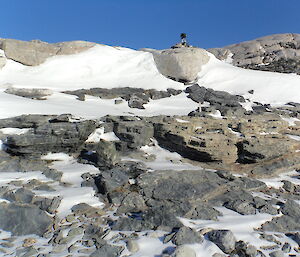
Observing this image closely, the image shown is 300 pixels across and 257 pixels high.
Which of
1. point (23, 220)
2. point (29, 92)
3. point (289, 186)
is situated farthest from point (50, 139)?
point (29, 92)

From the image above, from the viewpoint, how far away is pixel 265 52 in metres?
54.0

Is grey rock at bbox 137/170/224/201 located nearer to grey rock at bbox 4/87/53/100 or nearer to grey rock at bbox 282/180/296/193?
grey rock at bbox 282/180/296/193

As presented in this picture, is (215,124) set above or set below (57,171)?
above

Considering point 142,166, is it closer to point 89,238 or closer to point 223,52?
point 89,238

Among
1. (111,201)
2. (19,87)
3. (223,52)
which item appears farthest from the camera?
(223,52)

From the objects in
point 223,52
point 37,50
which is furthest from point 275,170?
point 223,52

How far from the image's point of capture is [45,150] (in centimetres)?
1001

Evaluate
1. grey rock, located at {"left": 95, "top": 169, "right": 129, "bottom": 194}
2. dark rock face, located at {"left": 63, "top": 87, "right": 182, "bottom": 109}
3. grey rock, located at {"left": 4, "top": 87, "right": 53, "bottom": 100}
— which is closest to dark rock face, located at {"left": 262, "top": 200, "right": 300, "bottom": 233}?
grey rock, located at {"left": 95, "top": 169, "right": 129, "bottom": 194}

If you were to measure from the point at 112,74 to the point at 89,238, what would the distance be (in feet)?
79.8

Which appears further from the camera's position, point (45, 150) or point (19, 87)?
point (19, 87)

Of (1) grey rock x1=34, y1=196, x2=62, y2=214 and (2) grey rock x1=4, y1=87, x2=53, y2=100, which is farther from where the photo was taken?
(2) grey rock x1=4, y1=87, x2=53, y2=100

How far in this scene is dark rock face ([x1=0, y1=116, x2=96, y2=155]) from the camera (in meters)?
9.60

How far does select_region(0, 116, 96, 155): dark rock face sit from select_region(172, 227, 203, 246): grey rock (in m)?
6.37

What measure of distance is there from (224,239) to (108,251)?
2.19 meters
